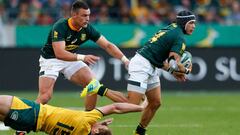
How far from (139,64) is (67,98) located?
888 cm

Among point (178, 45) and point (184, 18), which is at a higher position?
point (184, 18)

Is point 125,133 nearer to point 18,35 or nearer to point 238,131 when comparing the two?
point 238,131

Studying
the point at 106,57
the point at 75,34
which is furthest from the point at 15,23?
the point at 75,34

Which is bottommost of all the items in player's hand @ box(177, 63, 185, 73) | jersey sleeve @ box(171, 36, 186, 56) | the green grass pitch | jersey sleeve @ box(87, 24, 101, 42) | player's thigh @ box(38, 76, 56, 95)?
the green grass pitch

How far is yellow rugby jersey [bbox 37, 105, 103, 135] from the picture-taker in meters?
11.0

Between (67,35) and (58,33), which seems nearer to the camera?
(58,33)

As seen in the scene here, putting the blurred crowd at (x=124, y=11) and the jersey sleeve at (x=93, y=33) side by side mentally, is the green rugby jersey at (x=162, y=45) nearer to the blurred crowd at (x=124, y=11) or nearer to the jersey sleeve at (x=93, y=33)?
the jersey sleeve at (x=93, y=33)

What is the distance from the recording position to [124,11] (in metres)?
26.9

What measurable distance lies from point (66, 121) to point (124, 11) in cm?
1610

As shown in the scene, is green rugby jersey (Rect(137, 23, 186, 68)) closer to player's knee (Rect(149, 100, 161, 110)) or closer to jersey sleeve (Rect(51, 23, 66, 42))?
player's knee (Rect(149, 100, 161, 110))

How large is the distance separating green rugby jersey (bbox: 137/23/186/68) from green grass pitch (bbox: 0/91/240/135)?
1.65 metres

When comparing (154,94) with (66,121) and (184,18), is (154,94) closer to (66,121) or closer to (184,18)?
(184,18)

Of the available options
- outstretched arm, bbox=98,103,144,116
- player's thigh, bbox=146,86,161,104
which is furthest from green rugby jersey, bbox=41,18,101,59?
outstretched arm, bbox=98,103,144,116

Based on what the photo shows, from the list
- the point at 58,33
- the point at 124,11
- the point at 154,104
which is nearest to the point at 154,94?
the point at 154,104
